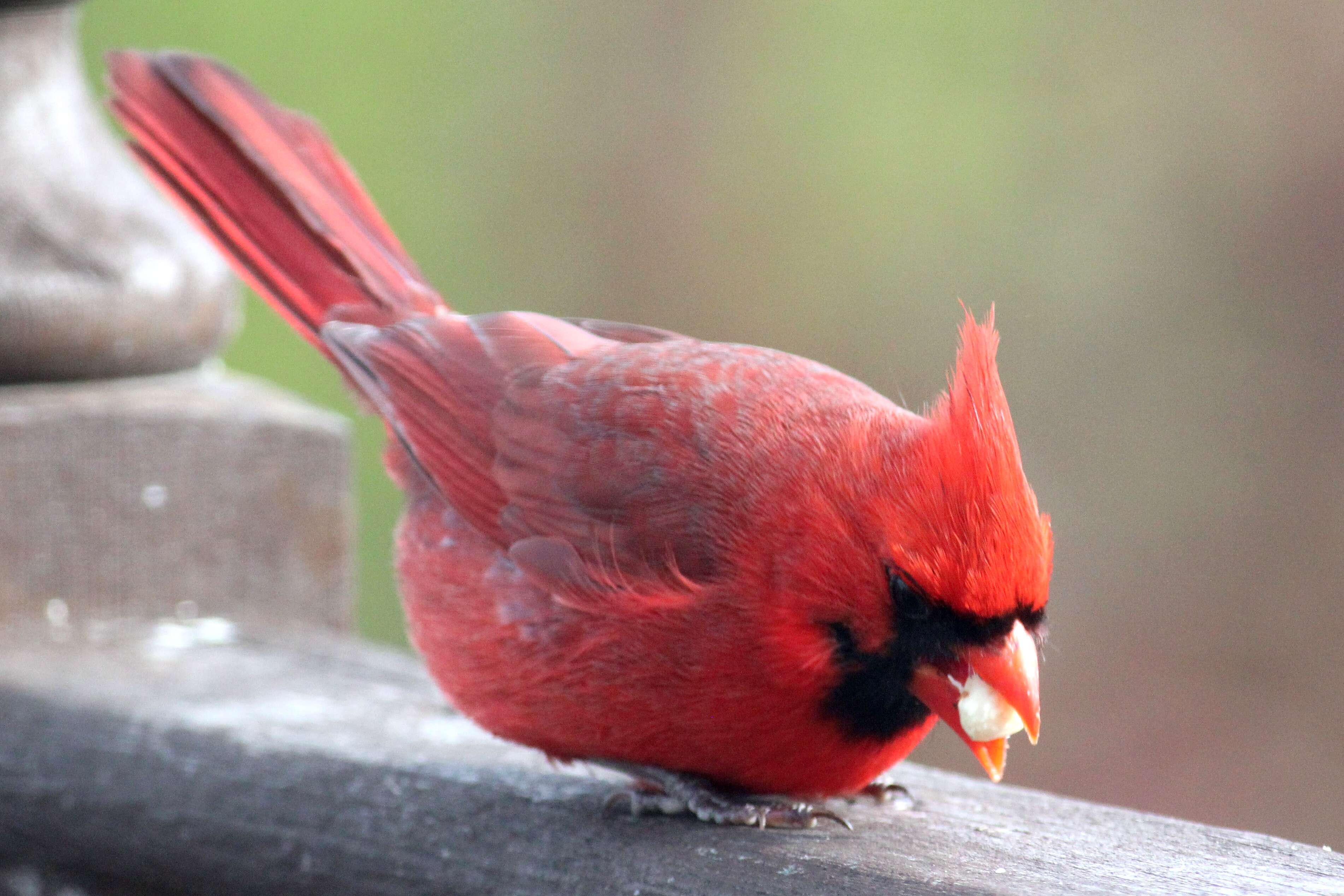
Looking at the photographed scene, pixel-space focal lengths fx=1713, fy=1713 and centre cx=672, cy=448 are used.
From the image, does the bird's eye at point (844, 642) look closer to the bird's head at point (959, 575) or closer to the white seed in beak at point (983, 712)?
the bird's head at point (959, 575)

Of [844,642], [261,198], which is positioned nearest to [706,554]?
[844,642]

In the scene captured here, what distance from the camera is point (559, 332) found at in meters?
2.29

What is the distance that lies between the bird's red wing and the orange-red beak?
0.90ft

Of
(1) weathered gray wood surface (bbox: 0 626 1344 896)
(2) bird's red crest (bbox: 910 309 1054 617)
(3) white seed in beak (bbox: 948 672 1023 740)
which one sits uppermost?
(2) bird's red crest (bbox: 910 309 1054 617)

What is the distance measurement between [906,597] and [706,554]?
255mm

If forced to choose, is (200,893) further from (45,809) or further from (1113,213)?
(1113,213)

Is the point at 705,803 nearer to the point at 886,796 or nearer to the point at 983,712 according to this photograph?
the point at 886,796

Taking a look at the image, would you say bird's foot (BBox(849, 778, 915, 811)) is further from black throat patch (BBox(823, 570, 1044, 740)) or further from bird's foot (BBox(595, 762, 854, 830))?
black throat patch (BBox(823, 570, 1044, 740))

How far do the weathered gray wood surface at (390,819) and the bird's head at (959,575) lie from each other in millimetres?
154

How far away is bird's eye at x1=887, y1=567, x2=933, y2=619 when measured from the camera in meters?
1.70

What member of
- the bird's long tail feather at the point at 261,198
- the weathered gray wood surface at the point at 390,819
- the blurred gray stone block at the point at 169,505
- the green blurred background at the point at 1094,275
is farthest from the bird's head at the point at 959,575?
the green blurred background at the point at 1094,275

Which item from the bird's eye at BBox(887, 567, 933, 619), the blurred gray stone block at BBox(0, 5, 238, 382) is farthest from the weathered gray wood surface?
the blurred gray stone block at BBox(0, 5, 238, 382)

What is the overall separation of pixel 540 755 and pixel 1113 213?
3.72 meters

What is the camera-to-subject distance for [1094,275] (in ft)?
17.7
